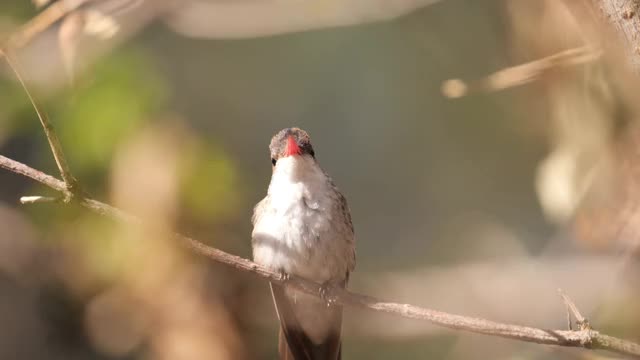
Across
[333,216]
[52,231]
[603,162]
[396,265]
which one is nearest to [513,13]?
[603,162]

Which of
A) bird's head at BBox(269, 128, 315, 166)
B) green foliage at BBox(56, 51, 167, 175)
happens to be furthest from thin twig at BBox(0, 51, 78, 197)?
green foliage at BBox(56, 51, 167, 175)

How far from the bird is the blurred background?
0.21 meters

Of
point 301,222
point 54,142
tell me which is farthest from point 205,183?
point 54,142

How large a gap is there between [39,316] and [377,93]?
225 centimetres

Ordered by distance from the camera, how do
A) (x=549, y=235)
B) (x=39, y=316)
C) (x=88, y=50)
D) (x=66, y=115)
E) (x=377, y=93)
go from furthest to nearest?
(x=377, y=93) < (x=549, y=235) < (x=39, y=316) < (x=66, y=115) < (x=88, y=50)

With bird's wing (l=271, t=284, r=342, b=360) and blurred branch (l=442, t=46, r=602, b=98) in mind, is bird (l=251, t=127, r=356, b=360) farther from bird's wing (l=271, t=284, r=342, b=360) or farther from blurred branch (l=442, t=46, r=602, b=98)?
blurred branch (l=442, t=46, r=602, b=98)

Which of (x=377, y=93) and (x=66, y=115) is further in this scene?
(x=377, y=93)

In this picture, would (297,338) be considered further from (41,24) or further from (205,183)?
(41,24)

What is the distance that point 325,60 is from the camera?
218 inches

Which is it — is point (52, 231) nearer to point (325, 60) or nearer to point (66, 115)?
point (66, 115)

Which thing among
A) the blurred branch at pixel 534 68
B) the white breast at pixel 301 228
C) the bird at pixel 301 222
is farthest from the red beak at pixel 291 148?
the blurred branch at pixel 534 68

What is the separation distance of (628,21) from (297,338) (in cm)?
194

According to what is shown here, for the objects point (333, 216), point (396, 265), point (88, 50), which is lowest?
point (333, 216)

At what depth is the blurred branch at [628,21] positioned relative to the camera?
65.6 inches
